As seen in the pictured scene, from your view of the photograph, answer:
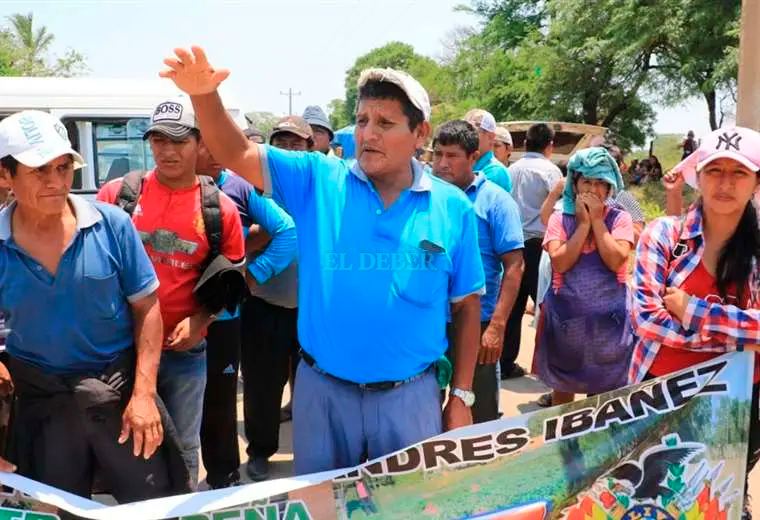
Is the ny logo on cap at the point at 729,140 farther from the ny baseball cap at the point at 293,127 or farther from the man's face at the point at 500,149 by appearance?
the man's face at the point at 500,149

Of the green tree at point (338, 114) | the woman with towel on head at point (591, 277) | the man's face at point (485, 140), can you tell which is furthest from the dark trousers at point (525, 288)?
the green tree at point (338, 114)

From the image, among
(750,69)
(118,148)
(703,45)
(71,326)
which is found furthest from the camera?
(703,45)

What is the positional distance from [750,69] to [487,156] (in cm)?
301

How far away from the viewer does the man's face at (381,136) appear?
224 centimetres

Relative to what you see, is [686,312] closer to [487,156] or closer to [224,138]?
[224,138]

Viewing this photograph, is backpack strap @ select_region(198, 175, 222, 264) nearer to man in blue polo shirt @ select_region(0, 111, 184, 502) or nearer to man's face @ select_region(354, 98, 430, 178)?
man in blue polo shirt @ select_region(0, 111, 184, 502)

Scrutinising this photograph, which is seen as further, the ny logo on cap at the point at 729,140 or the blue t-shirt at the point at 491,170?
the blue t-shirt at the point at 491,170

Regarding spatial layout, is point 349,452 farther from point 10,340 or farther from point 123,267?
point 10,340

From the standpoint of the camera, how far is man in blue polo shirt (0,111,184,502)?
225 cm

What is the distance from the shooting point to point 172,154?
2.99 metres

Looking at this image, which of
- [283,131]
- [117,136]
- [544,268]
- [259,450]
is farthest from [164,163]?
[117,136]

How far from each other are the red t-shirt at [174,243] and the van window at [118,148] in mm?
3704

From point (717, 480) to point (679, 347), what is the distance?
458mm

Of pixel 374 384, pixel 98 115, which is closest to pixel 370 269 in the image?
pixel 374 384
